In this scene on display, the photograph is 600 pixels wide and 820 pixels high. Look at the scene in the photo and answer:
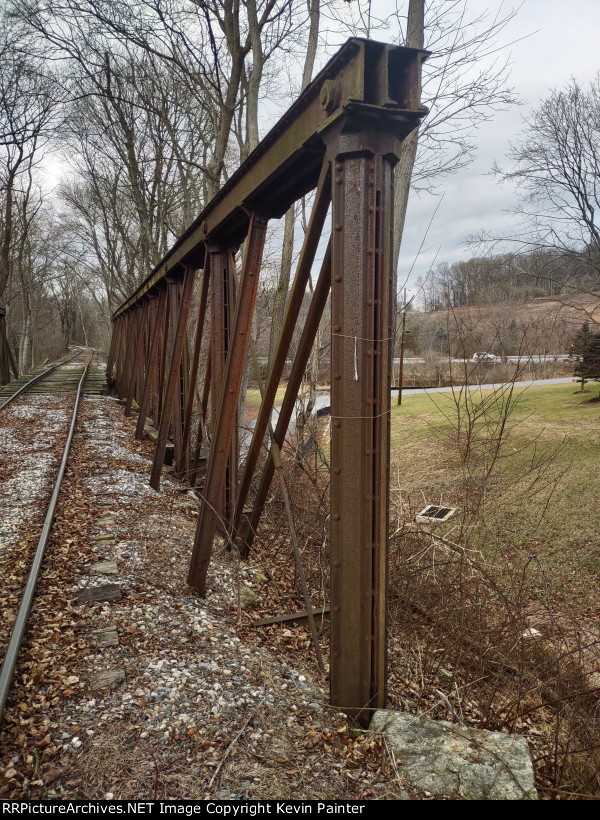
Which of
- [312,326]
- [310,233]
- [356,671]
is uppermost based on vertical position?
[310,233]

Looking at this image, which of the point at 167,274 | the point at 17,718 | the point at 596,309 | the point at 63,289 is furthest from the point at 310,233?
the point at 63,289

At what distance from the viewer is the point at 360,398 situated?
101 inches

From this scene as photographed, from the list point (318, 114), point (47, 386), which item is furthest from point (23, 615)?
point (47, 386)

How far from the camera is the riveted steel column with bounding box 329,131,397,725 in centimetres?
253

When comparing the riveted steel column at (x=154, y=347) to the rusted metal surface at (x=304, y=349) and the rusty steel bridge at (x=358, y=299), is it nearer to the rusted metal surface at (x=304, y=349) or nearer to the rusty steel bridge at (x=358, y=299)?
the rusted metal surface at (x=304, y=349)

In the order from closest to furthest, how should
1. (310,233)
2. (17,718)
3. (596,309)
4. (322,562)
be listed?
(17,718), (310,233), (322,562), (596,309)

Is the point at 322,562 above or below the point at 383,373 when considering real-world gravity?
below

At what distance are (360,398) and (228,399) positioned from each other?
1.68m

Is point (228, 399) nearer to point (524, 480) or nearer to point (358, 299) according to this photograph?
point (358, 299)

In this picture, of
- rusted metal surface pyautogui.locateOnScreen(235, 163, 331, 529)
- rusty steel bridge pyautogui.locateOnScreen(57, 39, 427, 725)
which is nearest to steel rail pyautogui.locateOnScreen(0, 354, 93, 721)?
rusty steel bridge pyautogui.locateOnScreen(57, 39, 427, 725)

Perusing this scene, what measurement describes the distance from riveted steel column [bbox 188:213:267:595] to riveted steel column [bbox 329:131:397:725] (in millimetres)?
1324

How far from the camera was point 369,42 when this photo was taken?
7.91 feet

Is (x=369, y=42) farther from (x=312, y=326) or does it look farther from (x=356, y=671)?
(x=356, y=671)

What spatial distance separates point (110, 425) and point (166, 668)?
8492 millimetres
